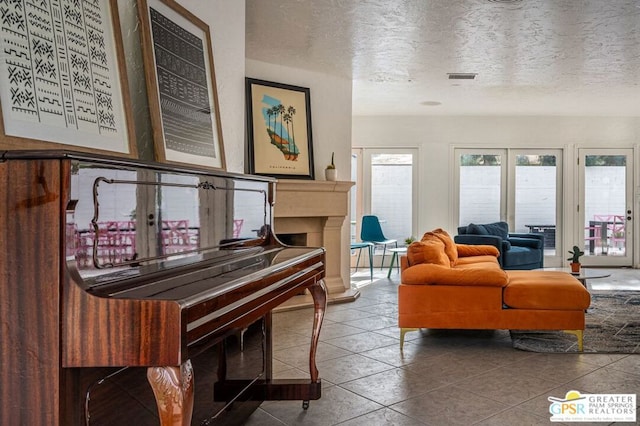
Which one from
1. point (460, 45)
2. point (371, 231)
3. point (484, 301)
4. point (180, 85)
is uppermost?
point (460, 45)

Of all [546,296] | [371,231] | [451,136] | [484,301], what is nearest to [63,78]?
[484,301]

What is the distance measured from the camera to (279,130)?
225 inches

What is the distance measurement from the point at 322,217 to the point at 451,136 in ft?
13.5

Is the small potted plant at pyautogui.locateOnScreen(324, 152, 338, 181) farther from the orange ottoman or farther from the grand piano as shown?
the grand piano

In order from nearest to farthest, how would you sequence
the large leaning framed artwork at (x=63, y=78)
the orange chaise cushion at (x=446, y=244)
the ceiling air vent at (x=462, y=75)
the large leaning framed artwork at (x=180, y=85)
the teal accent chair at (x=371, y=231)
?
the large leaning framed artwork at (x=63, y=78) < the large leaning framed artwork at (x=180, y=85) < the orange chaise cushion at (x=446, y=244) < the ceiling air vent at (x=462, y=75) < the teal accent chair at (x=371, y=231)

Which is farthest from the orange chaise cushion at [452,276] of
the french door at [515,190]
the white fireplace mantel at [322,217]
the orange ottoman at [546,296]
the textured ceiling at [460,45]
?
the french door at [515,190]

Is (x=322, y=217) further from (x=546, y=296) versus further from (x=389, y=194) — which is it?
(x=389, y=194)

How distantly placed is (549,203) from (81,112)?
8.86 meters

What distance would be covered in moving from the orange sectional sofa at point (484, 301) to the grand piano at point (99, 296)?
251cm

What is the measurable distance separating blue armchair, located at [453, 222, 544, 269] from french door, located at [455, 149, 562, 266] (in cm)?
103

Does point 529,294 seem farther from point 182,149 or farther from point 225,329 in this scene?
point 225,329

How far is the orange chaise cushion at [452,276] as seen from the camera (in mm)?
4086

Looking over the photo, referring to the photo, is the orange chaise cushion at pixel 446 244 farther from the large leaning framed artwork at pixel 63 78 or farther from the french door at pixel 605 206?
the french door at pixel 605 206

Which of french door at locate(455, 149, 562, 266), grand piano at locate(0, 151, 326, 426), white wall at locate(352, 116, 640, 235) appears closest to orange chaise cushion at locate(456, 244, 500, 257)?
white wall at locate(352, 116, 640, 235)
